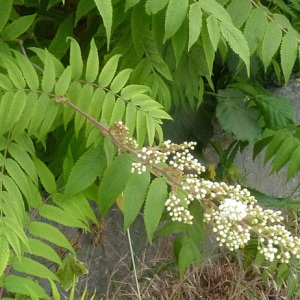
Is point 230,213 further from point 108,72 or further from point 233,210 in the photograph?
point 108,72

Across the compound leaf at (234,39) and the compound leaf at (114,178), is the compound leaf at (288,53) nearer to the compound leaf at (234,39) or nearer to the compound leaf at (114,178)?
the compound leaf at (234,39)

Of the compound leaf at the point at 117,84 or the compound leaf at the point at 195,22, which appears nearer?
the compound leaf at the point at 195,22

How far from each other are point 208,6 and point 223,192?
0.41 metres

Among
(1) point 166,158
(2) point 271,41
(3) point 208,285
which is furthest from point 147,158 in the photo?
(3) point 208,285

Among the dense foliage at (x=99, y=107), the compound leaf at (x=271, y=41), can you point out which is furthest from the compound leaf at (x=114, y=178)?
the compound leaf at (x=271, y=41)

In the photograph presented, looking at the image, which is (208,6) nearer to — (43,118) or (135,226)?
(43,118)

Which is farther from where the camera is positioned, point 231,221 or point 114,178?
point 114,178

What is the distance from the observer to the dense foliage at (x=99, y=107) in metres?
1.04

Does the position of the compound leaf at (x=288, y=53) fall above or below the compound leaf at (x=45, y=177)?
above

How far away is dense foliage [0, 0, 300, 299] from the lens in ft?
3.41

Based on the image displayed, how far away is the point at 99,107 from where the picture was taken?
1.16 meters

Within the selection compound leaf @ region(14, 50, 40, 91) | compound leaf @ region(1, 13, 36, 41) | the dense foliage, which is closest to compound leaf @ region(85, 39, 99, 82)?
the dense foliage

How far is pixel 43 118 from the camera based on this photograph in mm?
1117

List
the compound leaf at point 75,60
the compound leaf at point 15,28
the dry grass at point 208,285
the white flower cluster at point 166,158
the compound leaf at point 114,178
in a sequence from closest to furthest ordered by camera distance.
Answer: the white flower cluster at point 166,158
the compound leaf at point 114,178
the compound leaf at point 75,60
the compound leaf at point 15,28
the dry grass at point 208,285
